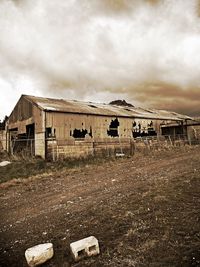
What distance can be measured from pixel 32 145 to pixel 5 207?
42.3ft

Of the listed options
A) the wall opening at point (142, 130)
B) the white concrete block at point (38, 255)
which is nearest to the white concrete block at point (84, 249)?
the white concrete block at point (38, 255)

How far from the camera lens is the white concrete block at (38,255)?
14.9 ft

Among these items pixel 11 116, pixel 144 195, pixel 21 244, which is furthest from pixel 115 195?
pixel 11 116

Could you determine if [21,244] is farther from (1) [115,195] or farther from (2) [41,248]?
(1) [115,195]

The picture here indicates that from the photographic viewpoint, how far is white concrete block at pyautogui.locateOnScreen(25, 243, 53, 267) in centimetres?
453

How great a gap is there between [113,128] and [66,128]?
5.07 meters

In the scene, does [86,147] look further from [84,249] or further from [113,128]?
[84,249]

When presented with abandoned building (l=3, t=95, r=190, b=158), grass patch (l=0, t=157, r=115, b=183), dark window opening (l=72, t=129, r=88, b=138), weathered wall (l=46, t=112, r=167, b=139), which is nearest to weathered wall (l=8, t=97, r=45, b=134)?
abandoned building (l=3, t=95, r=190, b=158)

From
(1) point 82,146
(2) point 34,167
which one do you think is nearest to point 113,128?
(1) point 82,146

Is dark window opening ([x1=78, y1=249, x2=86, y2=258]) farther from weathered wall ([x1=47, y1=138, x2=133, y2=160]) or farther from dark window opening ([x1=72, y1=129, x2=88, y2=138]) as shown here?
A: dark window opening ([x1=72, y1=129, x2=88, y2=138])

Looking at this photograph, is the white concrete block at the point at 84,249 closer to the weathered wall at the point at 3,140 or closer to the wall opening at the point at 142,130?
the wall opening at the point at 142,130

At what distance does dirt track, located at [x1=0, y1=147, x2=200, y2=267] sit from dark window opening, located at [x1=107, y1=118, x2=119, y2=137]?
12.1 metres

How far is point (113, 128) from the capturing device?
910 inches

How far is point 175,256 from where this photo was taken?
14.4 ft
